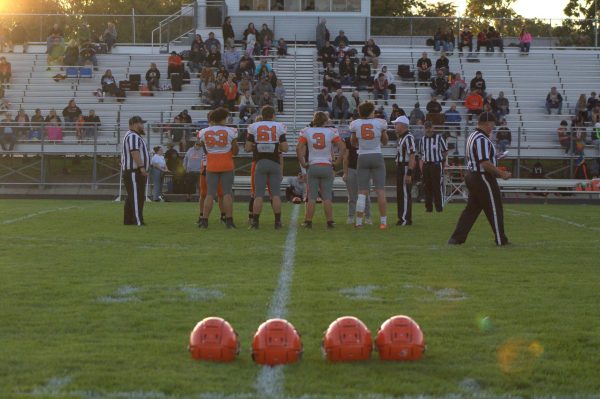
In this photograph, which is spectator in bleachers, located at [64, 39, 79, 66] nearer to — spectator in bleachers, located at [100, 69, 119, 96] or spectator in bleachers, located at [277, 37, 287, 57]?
spectator in bleachers, located at [100, 69, 119, 96]

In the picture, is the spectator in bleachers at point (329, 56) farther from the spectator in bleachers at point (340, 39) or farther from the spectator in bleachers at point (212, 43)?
the spectator in bleachers at point (212, 43)

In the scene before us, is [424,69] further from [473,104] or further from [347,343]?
[347,343]

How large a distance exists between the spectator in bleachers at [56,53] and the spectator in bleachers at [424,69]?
1142 cm

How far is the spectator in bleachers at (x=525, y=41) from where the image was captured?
127ft

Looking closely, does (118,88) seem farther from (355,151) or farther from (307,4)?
(355,151)

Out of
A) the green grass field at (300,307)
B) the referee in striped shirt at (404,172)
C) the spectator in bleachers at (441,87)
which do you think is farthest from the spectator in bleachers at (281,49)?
the green grass field at (300,307)

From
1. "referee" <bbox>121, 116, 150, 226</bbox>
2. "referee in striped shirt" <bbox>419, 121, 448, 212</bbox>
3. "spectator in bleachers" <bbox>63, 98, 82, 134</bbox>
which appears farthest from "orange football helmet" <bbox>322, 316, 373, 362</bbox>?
"spectator in bleachers" <bbox>63, 98, 82, 134</bbox>

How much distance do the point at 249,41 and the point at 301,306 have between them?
30.3 metres

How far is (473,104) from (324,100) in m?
4.33

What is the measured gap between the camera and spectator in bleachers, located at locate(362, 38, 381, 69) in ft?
121

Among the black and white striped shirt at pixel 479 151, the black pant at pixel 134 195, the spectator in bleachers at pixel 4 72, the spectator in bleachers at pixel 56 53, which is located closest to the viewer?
A: the black and white striped shirt at pixel 479 151

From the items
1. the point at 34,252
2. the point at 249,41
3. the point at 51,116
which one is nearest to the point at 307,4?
the point at 249,41

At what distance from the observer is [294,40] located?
3988 cm

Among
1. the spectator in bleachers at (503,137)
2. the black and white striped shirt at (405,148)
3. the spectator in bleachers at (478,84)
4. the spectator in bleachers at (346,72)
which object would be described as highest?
the spectator in bleachers at (346,72)
